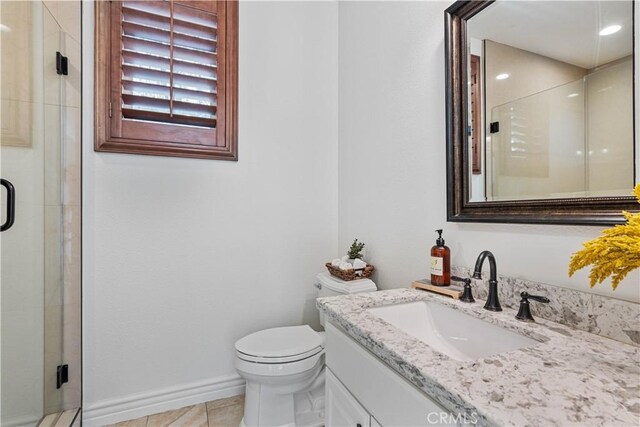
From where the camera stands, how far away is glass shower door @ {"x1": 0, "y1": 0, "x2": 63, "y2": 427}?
1.16 m

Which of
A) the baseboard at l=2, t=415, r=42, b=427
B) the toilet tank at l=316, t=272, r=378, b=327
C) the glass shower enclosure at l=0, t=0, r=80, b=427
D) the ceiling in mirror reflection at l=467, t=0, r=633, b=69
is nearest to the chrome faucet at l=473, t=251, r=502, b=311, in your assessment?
the ceiling in mirror reflection at l=467, t=0, r=633, b=69

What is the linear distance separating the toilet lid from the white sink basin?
0.57 metres

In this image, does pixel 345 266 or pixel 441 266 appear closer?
pixel 441 266

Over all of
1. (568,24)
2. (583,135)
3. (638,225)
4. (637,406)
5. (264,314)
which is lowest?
(264,314)

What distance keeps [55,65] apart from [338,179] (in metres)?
1.58

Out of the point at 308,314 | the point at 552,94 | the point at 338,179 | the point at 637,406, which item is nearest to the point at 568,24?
the point at 552,94

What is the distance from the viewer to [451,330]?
0.99 m

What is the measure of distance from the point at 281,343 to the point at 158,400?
2.63ft

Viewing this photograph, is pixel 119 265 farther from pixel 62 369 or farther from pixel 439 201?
pixel 439 201

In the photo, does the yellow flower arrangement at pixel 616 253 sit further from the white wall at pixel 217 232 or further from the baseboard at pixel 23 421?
the baseboard at pixel 23 421

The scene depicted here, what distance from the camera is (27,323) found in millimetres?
1280

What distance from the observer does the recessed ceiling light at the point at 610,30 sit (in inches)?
30.6

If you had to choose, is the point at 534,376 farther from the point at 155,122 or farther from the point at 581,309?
the point at 155,122

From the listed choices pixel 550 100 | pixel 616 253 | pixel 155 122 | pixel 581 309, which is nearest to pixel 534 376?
pixel 616 253
